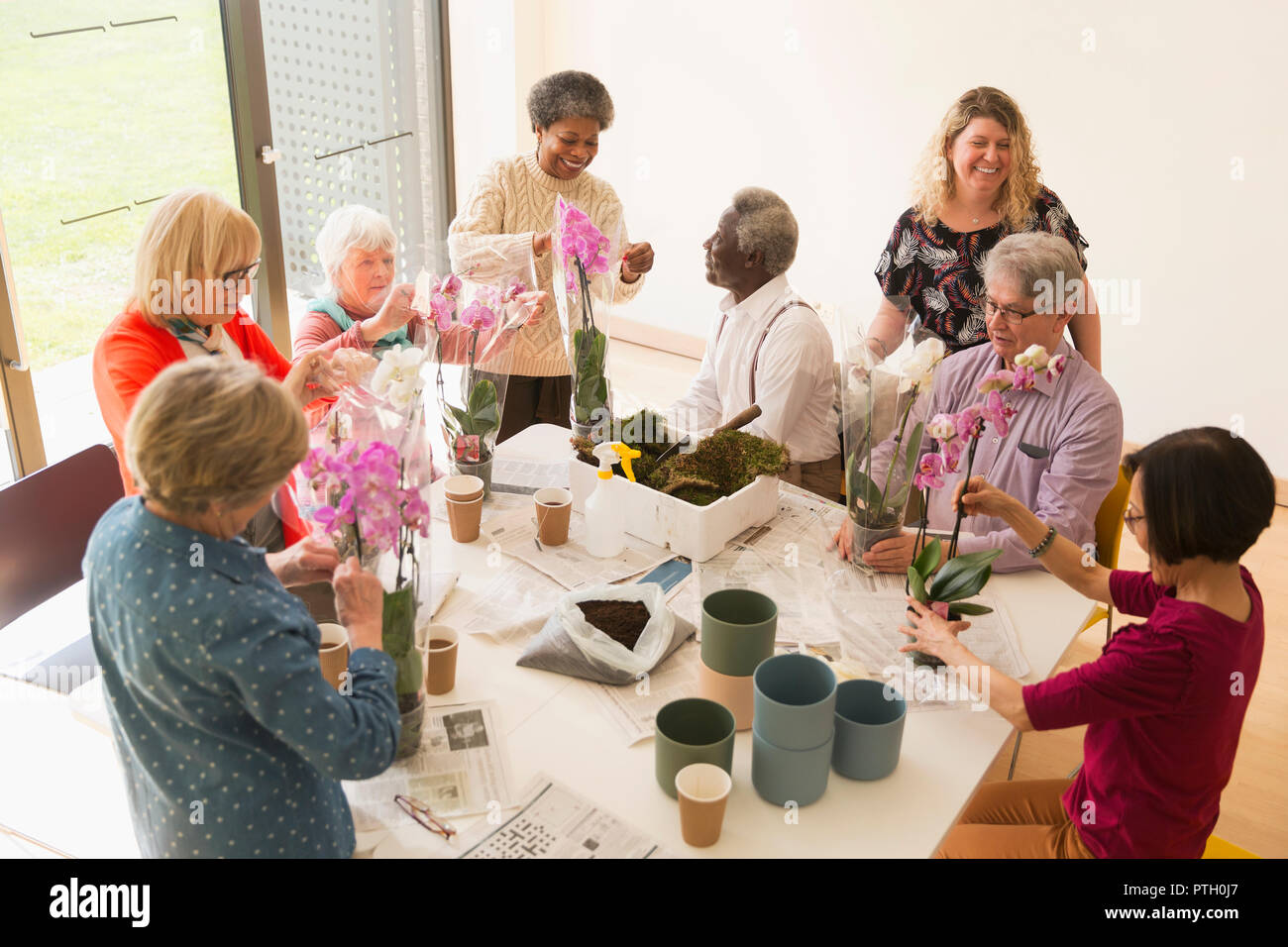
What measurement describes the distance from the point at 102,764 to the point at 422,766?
59cm

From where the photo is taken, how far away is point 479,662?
2029 mm

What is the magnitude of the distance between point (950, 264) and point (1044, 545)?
1.33 m

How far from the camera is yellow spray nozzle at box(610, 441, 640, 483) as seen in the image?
8.04 ft

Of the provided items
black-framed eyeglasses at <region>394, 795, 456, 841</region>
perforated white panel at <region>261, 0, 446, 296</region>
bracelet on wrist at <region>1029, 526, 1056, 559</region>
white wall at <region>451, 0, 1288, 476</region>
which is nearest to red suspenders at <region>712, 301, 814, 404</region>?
bracelet on wrist at <region>1029, 526, 1056, 559</region>

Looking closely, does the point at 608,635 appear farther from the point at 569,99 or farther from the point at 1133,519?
the point at 569,99

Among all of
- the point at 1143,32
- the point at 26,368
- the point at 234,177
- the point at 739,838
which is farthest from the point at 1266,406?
the point at 26,368

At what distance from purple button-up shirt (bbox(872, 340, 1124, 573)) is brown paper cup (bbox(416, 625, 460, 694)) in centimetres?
100

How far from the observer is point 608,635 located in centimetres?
204

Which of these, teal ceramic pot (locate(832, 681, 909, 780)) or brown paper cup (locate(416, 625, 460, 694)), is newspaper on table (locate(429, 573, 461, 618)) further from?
teal ceramic pot (locate(832, 681, 909, 780))

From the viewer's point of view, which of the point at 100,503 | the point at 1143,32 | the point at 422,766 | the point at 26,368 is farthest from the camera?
the point at 1143,32

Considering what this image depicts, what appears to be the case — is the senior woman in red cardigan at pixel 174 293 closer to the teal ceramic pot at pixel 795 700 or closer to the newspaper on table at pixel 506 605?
the newspaper on table at pixel 506 605

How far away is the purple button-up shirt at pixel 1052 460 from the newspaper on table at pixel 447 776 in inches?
40.9

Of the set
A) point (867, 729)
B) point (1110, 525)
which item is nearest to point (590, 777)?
point (867, 729)
